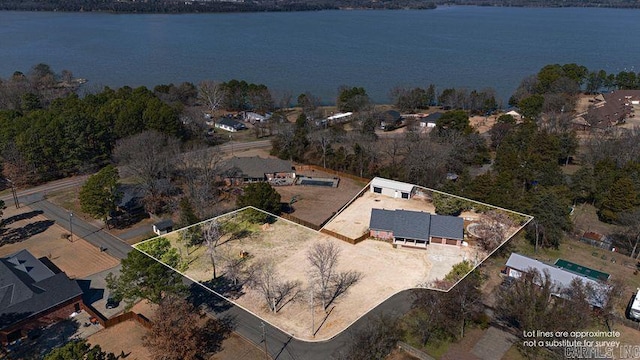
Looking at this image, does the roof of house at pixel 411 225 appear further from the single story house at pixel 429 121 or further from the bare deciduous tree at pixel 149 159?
the single story house at pixel 429 121

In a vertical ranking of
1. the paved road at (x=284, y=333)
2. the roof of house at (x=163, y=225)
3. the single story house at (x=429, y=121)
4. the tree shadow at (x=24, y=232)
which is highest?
the single story house at (x=429, y=121)

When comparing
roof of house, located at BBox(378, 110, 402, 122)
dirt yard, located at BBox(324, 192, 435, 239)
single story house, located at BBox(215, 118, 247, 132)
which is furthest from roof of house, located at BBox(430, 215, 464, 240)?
single story house, located at BBox(215, 118, 247, 132)

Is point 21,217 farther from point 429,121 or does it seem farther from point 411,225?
point 429,121

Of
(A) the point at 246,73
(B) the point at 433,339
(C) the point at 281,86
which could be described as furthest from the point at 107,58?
(B) the point at 433,339

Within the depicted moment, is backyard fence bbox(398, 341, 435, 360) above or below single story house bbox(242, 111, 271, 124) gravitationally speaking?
below

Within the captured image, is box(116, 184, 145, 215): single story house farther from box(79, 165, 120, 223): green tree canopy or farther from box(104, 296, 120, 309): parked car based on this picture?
box(104, 296, 120, 309): parked car

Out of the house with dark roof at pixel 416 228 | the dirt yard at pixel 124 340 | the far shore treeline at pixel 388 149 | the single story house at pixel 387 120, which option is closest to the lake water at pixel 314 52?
the single story house at pixel 387 120

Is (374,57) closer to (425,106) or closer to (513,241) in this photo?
(425,106)
